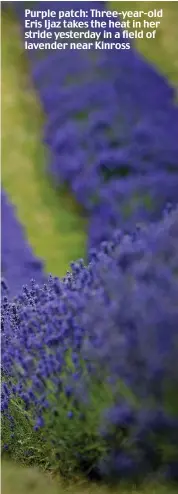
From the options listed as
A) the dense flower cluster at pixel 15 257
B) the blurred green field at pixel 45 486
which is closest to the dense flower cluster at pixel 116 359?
the blurred green field at pixel 45 486

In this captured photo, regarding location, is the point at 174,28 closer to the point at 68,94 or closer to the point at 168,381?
the point at 68,94

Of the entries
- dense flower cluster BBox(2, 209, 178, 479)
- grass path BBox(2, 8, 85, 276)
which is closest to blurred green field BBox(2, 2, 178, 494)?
grass path BBox(2, 8, 85, 276)

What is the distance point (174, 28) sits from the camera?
2.11 meters

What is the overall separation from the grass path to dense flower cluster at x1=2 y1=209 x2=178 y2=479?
0.17 meters

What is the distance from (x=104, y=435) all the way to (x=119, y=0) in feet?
4.29

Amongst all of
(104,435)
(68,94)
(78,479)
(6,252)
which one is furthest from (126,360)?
(68,94)

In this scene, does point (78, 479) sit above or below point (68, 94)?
below

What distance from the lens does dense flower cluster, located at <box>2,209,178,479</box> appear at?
6.21 feet

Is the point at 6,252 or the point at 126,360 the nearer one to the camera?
the point at 126,360

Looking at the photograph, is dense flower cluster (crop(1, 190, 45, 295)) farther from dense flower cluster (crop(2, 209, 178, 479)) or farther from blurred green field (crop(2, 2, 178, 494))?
dense flower cluster (crop(2, 209, 178, 479))

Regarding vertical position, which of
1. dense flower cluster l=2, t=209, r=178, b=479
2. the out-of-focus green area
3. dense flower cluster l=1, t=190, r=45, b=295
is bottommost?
dense flower cluster l=2, t=209, r=178, b=479

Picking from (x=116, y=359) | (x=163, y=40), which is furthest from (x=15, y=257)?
(x=163, y=40)

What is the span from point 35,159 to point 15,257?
322mm

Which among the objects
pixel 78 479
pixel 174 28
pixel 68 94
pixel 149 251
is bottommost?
pixel 78 479
